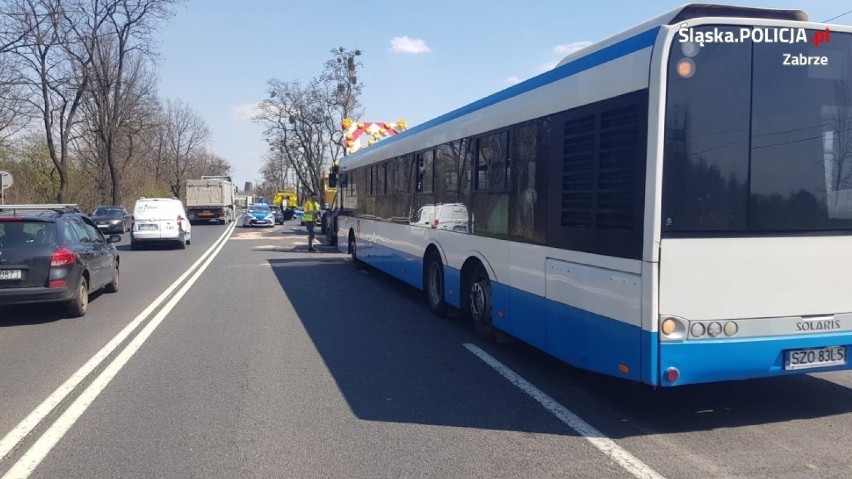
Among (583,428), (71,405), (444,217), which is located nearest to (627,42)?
(583,428)

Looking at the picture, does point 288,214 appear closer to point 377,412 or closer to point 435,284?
point 435,284

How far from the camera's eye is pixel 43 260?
9375 mm

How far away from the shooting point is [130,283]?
1443cm

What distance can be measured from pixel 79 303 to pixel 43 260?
3.04 ft

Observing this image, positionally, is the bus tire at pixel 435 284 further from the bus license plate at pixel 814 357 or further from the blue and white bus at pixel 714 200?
the bus license plate at pixel 814 357

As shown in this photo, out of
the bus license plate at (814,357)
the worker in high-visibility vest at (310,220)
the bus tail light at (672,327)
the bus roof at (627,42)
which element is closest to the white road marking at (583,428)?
the bus tail light at (672,327)

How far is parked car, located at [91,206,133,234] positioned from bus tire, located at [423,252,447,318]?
27.8m

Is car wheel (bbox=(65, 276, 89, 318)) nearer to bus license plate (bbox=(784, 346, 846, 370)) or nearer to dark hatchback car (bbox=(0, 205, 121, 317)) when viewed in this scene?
dark hatchback car (bbox=(0, 205, 121, 317))

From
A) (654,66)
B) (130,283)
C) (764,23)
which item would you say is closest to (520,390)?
(654,66)

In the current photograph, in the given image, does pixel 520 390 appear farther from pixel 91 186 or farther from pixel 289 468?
pixel 91 186

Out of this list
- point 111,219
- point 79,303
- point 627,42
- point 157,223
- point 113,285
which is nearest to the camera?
point 627,42

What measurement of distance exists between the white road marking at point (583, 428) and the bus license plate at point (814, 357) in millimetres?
1444

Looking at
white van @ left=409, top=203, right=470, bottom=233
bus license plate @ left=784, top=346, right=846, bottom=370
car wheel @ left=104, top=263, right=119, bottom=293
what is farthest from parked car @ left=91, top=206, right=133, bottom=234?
bus license plate @ left=784, top=346, right=846, bottom=370

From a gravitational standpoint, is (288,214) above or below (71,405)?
above
